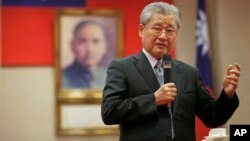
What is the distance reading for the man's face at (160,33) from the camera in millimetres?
2090

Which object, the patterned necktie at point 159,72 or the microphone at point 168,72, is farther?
the patterned necktie at point 159,72

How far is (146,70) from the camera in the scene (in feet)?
6.86

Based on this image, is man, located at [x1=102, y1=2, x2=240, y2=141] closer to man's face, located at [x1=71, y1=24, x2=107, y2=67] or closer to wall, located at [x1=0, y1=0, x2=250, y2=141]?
wall, located at [x1=0, y1=0, x2=250, y2=141]

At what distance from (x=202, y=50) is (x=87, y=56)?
125 cm

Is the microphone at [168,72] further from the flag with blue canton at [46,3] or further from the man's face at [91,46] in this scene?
the flag with blue canton at [46,3]

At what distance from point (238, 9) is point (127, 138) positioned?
3.24 meters

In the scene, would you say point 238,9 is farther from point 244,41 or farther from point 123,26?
point 123,26

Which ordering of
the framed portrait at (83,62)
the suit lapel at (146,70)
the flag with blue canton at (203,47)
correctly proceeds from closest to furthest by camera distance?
the suit lapel at (146,70) < the flag with blue canton at (203,47) < the framed portrait at (83,62)

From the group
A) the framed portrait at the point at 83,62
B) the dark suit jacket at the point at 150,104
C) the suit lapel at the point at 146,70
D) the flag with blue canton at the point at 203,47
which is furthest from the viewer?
the framed portrait at the point at 83,62

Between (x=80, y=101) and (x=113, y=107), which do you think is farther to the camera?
(x=80, y=101)

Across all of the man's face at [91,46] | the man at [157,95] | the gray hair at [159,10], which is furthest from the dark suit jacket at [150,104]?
the man's face at [91,46]

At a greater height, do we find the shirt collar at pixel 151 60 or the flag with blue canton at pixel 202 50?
the flag with blue canton at pixel 202 50

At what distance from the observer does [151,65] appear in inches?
83.5

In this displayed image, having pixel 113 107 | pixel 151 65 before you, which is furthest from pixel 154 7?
pixel 113 107
